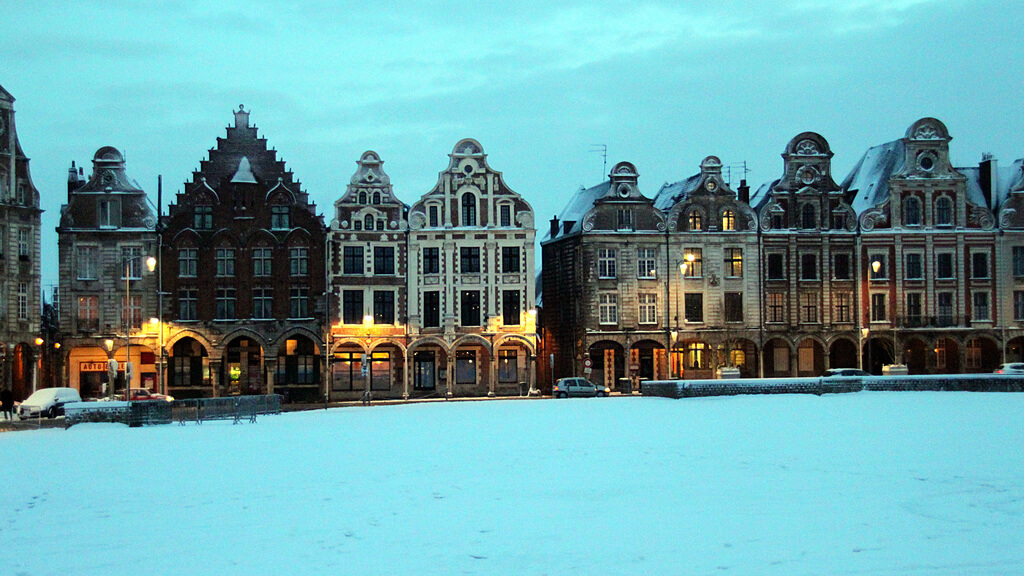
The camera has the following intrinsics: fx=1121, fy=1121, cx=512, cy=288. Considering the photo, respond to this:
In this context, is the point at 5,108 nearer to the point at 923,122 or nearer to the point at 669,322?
the point at 669,322

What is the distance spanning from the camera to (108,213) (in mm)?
60219

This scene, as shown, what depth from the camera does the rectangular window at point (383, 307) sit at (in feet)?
202

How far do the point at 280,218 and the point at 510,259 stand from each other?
1277 centimetres

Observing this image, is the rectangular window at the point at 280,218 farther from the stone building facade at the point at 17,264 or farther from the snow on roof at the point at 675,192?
the snow on roof at the point at 675,192

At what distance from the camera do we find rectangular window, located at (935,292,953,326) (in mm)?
65250

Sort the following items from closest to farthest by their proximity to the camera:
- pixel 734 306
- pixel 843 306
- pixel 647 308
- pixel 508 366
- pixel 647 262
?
pixel 508 366
pixel 647 308
pixel 647 262
pixel 734 306
pixel 843 306

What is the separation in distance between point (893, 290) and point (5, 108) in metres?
49.2

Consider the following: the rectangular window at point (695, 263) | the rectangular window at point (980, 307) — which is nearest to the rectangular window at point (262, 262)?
the rectangular window at point (695, 263)

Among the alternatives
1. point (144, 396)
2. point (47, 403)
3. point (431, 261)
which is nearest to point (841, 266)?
point (431, 261)

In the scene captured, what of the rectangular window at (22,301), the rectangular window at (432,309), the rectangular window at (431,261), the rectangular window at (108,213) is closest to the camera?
the rectangular window at (22,301)

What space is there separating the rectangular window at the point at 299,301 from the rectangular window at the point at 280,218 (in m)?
3.42

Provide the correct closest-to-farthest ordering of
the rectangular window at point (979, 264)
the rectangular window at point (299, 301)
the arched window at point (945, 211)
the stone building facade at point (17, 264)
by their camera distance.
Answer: the stone building facade at point (17, 264), the rectangular window at point (299, 301), the rectangular window at point (979, 264), the arched window at point (945, 211)

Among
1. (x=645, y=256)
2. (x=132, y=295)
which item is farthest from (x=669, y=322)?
(x=132, y=295)

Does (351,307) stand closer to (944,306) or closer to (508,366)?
(508,366)
